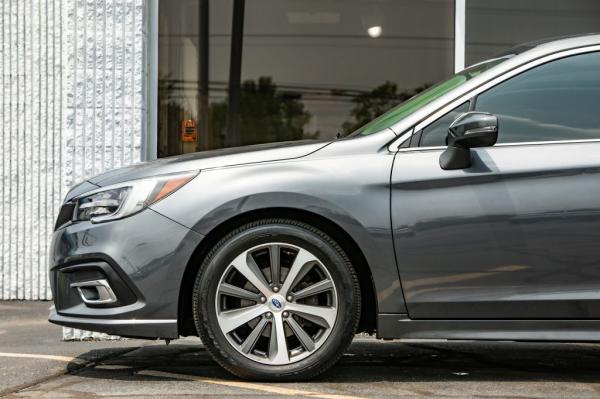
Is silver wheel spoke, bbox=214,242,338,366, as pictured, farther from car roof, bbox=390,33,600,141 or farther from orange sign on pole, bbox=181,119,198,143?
orange sign on pole, bbox=181,119,198,143

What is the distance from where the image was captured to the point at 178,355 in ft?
21.0

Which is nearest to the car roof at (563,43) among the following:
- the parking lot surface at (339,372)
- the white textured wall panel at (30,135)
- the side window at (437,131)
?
the side window at (437,131)

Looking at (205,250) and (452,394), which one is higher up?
(205,250)

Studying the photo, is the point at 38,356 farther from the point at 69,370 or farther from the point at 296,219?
the point at 296,219

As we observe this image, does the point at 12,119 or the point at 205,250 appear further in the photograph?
the point at 12,119

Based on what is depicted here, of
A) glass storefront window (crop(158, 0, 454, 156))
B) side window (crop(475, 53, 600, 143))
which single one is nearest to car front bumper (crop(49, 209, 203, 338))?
side window (crop(475, 53, 600, 143))

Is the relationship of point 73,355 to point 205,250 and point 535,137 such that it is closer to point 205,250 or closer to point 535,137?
point 205,250

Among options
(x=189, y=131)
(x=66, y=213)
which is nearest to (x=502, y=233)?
(x=66, y=213)

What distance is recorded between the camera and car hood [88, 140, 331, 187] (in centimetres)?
532

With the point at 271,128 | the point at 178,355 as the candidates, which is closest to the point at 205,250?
the point at 178,355

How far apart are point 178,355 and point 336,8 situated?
13.9ft

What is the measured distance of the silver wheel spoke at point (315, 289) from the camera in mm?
5184

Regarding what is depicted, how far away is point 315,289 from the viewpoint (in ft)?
17.0

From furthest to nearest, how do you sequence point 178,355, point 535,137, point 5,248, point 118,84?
1. point 5,248
2. point 118,84
3. point 178,355
4. point 535,137
